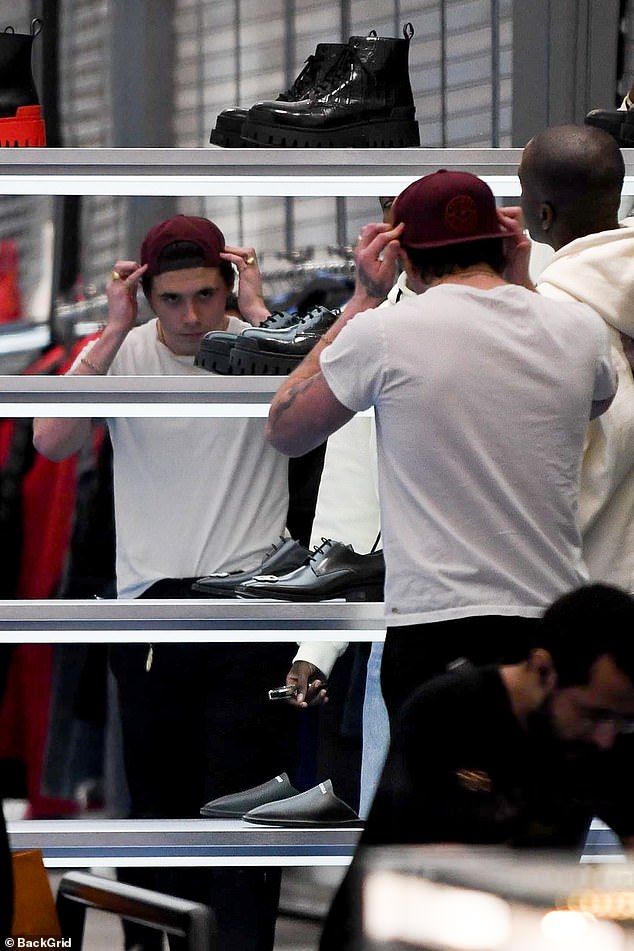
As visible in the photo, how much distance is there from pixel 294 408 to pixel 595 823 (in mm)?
1014

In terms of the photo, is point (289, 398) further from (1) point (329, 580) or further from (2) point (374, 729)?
(2) point (374, 729)

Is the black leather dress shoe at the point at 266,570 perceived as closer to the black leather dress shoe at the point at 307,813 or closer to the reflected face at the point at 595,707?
the black leather dress shoe at the point at 307,813

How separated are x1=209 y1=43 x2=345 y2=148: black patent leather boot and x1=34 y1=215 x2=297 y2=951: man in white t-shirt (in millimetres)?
161

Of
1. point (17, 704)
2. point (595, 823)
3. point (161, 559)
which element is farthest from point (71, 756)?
point (595, 823)

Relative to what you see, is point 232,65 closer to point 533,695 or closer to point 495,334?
point 495,334

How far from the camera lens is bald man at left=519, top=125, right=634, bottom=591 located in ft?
7.78

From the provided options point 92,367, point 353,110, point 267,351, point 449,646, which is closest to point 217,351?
point 267,351

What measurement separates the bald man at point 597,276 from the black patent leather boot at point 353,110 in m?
0.40

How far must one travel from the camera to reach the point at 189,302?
9.61 feet

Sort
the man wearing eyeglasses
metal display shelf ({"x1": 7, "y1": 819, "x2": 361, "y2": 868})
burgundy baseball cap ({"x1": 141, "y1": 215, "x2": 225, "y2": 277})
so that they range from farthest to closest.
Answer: burgundy baseball cap ({"x1": 141, "y1": 215, "x2": 225, "y2": 277}) < metal display shelf ({"x1": 7, "y1": 819, "x2": 361, "y2": 868}) < the man wearing eyeglasses

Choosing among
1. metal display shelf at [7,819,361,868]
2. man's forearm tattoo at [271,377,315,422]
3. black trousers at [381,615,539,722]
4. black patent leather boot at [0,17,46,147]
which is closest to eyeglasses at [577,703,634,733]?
black trousers at [381,615,539,722]

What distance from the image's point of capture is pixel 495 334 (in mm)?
2154

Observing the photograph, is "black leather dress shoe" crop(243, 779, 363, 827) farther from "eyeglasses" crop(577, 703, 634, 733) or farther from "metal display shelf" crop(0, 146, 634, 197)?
"metal display shelf" crop(0, 146, 634, 197)

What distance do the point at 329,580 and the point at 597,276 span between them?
0.66 meters
